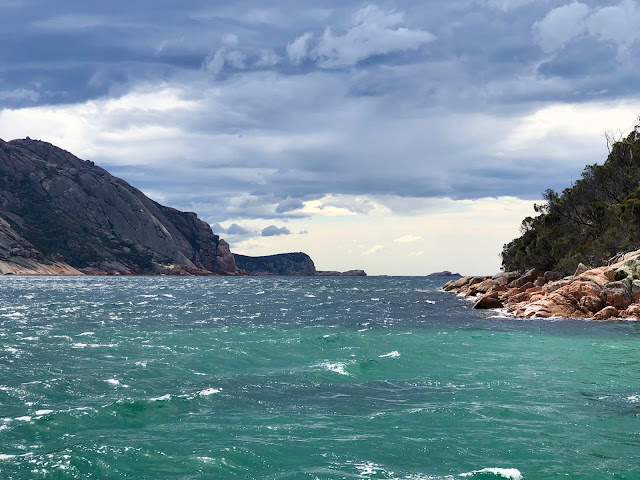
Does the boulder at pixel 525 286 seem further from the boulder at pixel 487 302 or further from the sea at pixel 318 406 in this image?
the sea at pixel 318 406

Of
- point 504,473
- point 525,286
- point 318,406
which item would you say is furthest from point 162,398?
point 525,286

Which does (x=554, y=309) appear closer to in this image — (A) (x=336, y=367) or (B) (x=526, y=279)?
(B) (x=526, y=279)

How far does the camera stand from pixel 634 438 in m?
15.2

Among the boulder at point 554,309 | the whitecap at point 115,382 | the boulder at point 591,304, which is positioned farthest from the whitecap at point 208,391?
the boulder at point 591,304

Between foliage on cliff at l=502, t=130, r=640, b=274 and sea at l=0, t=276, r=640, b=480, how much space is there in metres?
39.3

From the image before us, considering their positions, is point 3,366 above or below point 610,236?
below

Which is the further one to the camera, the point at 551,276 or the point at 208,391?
the point at 551,276

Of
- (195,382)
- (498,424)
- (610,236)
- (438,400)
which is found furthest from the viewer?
(610,236)

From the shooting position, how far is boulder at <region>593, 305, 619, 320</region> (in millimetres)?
47625

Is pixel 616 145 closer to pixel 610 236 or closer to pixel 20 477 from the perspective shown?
pixel 610 236

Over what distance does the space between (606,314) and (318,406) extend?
37.2 meters

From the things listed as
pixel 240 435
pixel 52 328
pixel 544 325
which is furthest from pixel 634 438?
pixel 52 328

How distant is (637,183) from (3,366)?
3119 inches

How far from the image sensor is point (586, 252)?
252 feet
